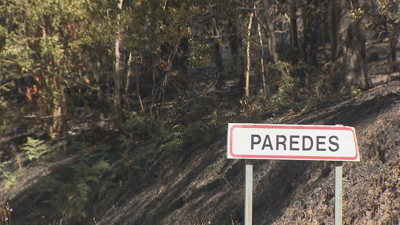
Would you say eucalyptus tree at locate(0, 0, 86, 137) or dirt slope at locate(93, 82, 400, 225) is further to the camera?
eucalyptus tree at locate(0, 0, 86, 137)

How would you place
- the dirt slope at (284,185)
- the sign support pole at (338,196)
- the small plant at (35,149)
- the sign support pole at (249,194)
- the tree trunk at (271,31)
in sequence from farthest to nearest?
the small plant at (35,149), the tree trunk at (271,31), the dirt slope at (284,185), the sign support pole at (249,194), the sign support pole at (338,196)

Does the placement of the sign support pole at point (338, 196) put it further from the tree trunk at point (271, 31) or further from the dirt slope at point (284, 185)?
the tree trunk at point (271, 31)

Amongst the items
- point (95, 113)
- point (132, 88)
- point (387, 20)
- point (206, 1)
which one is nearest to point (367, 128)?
point (387, 20)

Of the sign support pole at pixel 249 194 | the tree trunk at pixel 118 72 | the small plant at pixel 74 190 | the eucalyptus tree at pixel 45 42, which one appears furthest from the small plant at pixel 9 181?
the sign support pole at pixel 249 194

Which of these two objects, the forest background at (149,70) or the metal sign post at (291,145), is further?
the forest background at (149,70)

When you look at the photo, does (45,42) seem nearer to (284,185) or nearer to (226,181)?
(226,181)

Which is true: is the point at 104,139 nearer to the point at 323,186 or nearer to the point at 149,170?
the point at 149,170

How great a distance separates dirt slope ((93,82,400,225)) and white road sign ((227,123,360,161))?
5.17ft

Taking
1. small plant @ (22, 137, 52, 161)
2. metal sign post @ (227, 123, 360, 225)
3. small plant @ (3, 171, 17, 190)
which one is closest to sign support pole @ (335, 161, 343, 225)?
metal sign post @ (227, 123, 360, 225)

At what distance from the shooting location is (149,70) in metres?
13.4

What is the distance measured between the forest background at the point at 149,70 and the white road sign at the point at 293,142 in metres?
4.74

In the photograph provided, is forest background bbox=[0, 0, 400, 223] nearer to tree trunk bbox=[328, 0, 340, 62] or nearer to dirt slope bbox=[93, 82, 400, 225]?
tree trunk bbox=[328, 0, 340, 62]

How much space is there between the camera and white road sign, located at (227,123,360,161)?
3.97m

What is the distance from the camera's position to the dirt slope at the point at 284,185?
5.57 m
